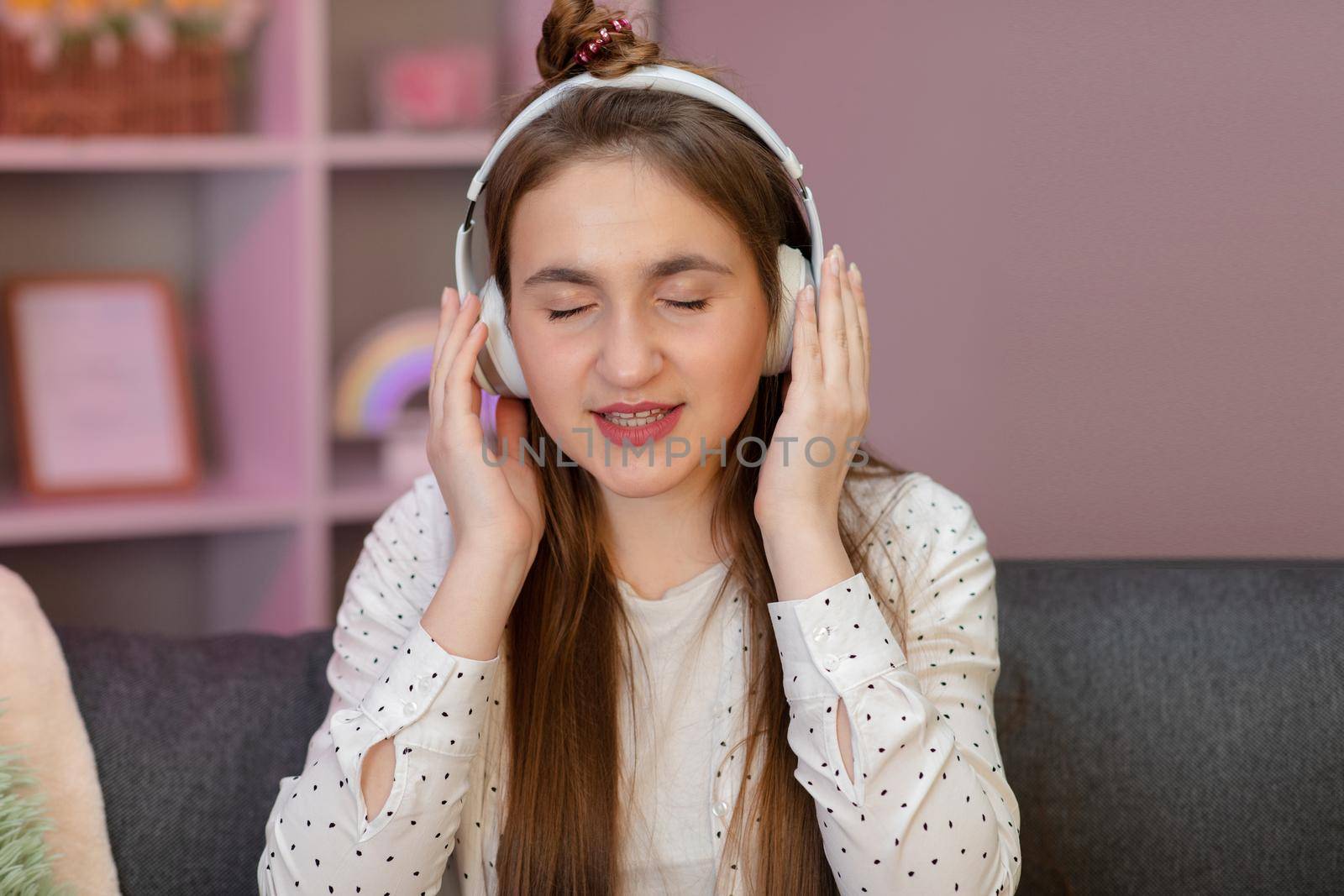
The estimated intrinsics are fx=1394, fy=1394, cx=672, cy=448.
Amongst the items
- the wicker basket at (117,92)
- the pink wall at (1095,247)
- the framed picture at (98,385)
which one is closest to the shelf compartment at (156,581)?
the framed picture at (98,385)

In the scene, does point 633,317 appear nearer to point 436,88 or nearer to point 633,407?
point 633,407

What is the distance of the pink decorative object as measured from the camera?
2.49 meters

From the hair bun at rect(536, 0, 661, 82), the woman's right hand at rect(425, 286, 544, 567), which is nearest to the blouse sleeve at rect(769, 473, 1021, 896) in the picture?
the woman's right hand at rect(425, 286, 544, 567)

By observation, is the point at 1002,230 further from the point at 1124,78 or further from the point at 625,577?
the point at 625,577

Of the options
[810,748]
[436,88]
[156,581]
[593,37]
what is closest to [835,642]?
[810,748]

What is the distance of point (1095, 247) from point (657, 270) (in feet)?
2.88

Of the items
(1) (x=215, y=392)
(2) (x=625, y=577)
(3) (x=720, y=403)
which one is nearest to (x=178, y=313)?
(1) (x=215, y=392)

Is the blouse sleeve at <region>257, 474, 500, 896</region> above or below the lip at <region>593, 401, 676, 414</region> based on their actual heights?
below

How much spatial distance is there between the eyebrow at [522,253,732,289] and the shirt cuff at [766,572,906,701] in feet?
0.98

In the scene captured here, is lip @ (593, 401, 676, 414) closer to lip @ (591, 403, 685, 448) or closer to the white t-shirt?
lip @ (591, 403, 685, 448)

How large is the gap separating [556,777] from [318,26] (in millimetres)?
1493

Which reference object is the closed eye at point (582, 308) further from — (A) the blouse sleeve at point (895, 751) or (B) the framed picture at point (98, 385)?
(B) the framed picture at point (98, 385)

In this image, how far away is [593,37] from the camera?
Result: 1261 millimetres

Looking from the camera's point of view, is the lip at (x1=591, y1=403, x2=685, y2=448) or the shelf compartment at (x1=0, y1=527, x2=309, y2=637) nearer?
the lip at (x1=591, y1=403, x2=685, y2=448)
